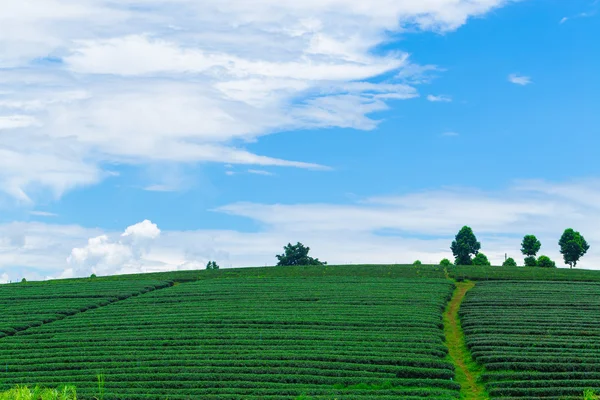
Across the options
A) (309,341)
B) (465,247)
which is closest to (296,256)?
(465,247)

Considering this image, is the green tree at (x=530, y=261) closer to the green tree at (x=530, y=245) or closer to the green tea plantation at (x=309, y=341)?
the green tree at (x=530, y=245)

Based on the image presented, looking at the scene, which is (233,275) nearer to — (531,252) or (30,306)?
(30,306)

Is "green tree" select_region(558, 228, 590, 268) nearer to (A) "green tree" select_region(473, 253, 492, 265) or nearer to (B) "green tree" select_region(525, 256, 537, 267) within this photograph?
(B) "green tree" select_region(525, 256, 537, 267)

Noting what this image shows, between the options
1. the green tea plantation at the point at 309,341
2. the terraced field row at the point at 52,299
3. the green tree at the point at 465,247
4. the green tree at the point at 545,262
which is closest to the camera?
the green tea plantation at the point at 309,341

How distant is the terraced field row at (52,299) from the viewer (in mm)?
42987

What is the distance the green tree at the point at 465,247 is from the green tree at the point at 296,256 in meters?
19.5

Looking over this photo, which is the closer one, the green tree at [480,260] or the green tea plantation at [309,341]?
the green tea plantation at [309,341]

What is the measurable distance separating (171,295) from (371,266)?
88.2ft

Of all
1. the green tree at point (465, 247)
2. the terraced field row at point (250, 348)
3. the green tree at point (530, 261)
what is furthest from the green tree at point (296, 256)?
the terraced field row at point (250, 348)

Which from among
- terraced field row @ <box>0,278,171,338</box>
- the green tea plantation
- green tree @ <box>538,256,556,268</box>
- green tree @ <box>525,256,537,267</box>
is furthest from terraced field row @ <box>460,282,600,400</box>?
green tree @ <box>525,256,537,267</box>

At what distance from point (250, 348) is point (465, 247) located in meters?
60.6

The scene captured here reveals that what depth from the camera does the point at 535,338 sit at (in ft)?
109

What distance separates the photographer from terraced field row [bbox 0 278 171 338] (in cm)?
4299

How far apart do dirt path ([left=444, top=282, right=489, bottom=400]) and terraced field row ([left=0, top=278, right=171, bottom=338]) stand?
85.0 ft
